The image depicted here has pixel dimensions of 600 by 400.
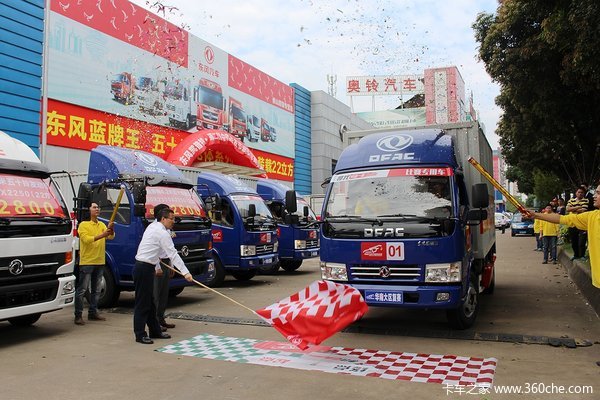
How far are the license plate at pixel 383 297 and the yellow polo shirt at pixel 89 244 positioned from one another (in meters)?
4.15

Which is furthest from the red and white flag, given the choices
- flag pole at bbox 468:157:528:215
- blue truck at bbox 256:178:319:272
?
blue truck at bbox 256:178:319:272

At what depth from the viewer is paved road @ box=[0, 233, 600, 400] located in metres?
4.61

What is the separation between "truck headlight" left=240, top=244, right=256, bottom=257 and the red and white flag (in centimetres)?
597

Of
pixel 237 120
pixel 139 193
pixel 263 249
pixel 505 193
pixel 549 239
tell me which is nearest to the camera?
pixel 505 193

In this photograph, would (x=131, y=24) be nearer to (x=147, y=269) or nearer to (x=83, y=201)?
(x=83, y=201)

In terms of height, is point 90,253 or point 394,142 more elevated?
point 394,142

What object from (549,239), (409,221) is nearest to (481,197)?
(409,221)

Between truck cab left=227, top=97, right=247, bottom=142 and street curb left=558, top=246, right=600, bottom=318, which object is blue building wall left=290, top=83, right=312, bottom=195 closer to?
truck cab left=227, top=97, right=247, bottom=142

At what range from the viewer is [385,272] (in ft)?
20.9

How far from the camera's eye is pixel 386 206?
22.0 ft

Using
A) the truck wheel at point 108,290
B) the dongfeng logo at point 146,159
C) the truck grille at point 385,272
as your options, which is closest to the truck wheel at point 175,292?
the truck wheel at point 108,290

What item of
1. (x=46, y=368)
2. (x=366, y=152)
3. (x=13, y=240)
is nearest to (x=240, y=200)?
(x=366, y=152)

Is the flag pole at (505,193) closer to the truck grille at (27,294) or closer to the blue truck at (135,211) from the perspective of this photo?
the blue truck at (135,211)

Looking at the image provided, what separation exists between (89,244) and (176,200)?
2.23 m
